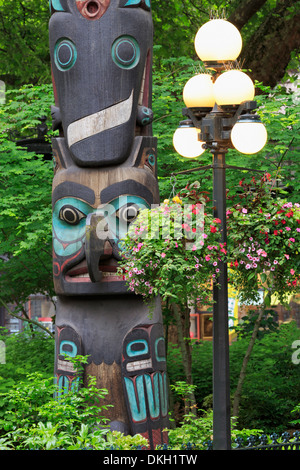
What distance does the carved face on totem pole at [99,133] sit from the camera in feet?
28.1

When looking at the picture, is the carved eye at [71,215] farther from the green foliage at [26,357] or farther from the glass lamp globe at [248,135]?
the green foliage at [26,357]

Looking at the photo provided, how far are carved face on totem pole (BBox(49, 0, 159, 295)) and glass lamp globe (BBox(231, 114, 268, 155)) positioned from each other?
2.89m

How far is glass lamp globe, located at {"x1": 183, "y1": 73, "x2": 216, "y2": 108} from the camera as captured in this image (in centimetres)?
618

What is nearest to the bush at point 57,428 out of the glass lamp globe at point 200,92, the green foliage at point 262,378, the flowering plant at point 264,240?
the flowering plant at point 264,240

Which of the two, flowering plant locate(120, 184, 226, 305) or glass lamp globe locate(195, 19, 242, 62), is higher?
glass lamp globe locate(195, 19, 242, 62)

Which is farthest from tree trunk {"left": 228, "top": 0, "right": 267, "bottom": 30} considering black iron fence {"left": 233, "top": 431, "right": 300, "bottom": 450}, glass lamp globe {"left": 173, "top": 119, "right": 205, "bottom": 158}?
black iron fence {"left": 233, "top": 431, "right": 300, "bottom": 450}

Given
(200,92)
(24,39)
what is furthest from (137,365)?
(24,39)

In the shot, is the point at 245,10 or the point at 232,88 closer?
the point at 232,88

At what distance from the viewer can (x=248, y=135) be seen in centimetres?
576

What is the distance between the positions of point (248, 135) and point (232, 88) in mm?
407

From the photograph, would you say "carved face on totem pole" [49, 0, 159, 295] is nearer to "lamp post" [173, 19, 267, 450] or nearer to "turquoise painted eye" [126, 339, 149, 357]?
"turquoise painted eye" [126, 339, 149, 357]

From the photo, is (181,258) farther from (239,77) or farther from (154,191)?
(154,191)

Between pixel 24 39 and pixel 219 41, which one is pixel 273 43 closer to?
pixel 24 39

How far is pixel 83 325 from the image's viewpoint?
8703 mm
